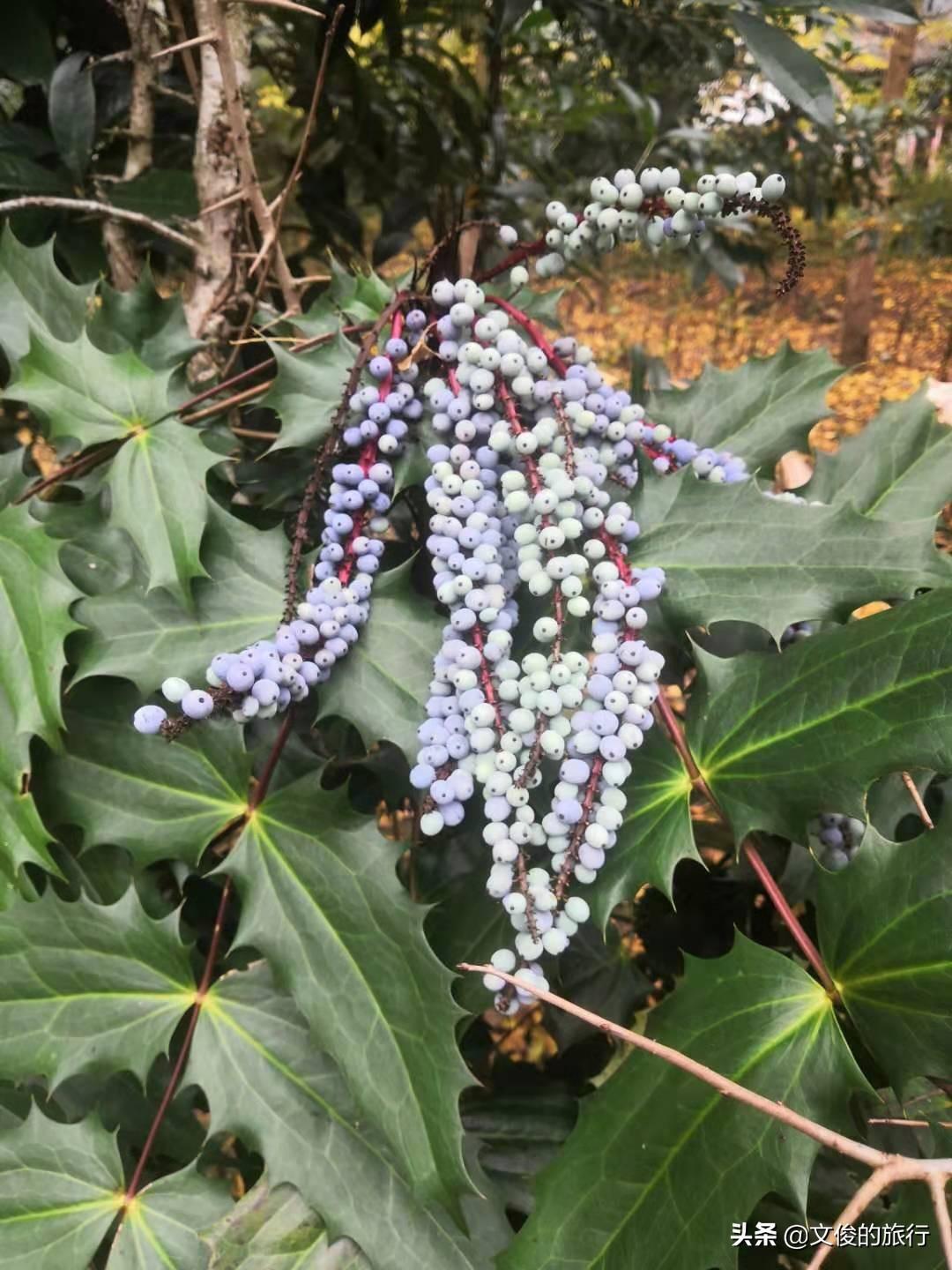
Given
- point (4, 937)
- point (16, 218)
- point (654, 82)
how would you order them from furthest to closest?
point (654, 82) < point (16, 218) < point (4, 937)

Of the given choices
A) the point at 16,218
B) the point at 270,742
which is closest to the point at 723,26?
the point at 16,218

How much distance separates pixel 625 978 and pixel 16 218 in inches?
39.1

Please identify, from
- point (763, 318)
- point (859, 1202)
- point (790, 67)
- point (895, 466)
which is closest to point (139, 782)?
point (859, 1202)

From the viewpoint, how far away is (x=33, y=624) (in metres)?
0.62

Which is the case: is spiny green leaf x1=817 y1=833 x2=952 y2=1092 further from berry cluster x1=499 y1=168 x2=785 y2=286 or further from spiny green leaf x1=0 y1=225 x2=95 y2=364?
spiny green leaf x1=0 y1=225 x2=95 y2=364

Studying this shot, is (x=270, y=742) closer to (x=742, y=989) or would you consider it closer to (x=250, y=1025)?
(x=250, y=1025)

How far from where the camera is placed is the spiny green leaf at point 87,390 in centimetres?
66

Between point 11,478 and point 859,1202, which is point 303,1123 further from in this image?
point 11,478

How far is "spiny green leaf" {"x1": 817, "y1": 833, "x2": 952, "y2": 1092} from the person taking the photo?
0.52 metres

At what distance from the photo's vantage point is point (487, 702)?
20.1 inches

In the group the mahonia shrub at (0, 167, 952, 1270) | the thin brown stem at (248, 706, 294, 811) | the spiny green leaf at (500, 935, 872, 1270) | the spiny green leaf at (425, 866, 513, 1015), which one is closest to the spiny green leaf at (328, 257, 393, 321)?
the mahonia shrub at (0, 167, 952, 1270)

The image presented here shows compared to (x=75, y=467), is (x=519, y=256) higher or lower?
higher

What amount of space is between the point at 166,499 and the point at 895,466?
58 cm

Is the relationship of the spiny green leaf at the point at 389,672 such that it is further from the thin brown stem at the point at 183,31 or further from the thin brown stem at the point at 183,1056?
the thin brown stem at the point at 183,31
